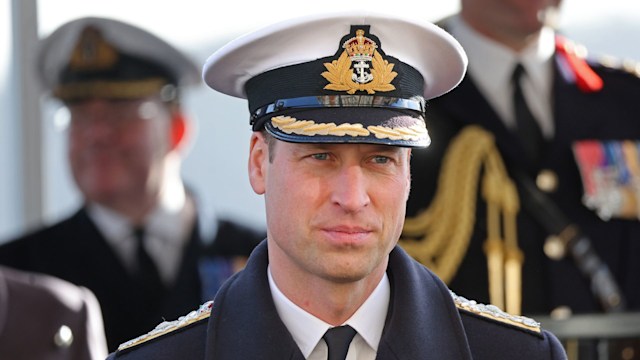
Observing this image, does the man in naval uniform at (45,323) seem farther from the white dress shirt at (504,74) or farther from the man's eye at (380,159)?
the man's eye at (380,159)

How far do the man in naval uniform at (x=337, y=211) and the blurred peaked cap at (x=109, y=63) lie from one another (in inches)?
105

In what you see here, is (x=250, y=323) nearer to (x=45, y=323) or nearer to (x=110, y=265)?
(x=45, y=323)

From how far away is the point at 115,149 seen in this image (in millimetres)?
6055

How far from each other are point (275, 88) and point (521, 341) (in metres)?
0.70

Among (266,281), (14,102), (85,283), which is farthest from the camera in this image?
(14,102)

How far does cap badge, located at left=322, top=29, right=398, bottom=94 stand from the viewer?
3.33m

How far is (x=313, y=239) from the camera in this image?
319 cm

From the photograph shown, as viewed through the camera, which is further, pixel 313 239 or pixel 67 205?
pixel 67 205

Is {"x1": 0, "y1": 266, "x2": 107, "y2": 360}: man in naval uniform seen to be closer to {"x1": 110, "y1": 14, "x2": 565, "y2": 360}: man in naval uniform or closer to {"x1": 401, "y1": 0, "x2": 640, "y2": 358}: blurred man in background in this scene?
{"x1": 401, "y1": 0, "x2": 640, "y2": 358}: blurred man in background

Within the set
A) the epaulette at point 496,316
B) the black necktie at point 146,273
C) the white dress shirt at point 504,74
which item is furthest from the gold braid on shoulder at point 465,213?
the epaulette at point 496,316

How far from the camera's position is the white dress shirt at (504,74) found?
5.36 metres

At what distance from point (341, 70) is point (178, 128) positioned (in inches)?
121

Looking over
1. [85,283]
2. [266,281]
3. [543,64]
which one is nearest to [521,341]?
[266,281]

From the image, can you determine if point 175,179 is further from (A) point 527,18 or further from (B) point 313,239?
(B) point 313,239
